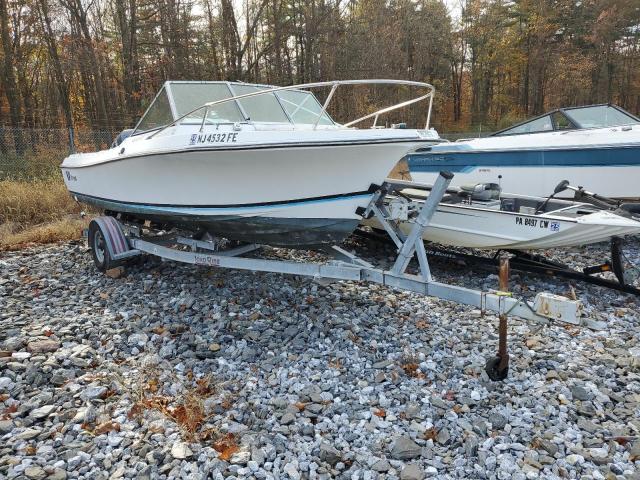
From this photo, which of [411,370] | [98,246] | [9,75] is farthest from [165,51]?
[411,370]

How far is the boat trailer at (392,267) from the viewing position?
9.98ft

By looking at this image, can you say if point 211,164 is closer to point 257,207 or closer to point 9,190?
point 257,207

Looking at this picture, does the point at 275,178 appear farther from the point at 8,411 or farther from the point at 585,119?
the point at 585,119

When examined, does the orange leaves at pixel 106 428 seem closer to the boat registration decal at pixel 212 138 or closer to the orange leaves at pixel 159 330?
the orange leaves at pixel 159 330

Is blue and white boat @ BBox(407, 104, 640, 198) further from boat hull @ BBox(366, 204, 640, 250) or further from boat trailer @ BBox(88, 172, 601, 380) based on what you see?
boat trailer @ BBox(88, 172, 601, 380)

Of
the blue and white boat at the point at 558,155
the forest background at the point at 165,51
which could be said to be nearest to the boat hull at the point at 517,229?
the blue and white boat at the point at 558,155

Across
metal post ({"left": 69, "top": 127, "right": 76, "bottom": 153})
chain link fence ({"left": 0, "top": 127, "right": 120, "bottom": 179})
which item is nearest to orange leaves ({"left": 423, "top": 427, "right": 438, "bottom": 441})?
chain link fence ({"left": 0, "top": 127, "right": 120, "bottom": 179})

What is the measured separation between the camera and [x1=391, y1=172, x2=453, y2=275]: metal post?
3.59 m

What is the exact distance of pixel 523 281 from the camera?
5.30 meters

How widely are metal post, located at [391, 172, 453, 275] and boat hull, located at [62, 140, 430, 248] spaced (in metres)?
0.40

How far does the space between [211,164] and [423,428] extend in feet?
8.70

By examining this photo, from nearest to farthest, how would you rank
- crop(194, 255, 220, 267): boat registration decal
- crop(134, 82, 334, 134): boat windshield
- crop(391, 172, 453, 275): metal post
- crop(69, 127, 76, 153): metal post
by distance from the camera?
crop(391, 172, 453, 275): metal post → crop(194, 255, 220, 267): boat registration decal → crop(134, 82, 334, 134): boat windshield → crop(69, 127, 76, 153): metal post

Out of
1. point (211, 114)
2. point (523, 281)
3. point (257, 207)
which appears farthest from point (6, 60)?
point (523, 281)

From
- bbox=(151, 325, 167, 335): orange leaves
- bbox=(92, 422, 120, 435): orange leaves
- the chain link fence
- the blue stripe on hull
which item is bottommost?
bbox=(151, 325, 167, 335): orange leaves
